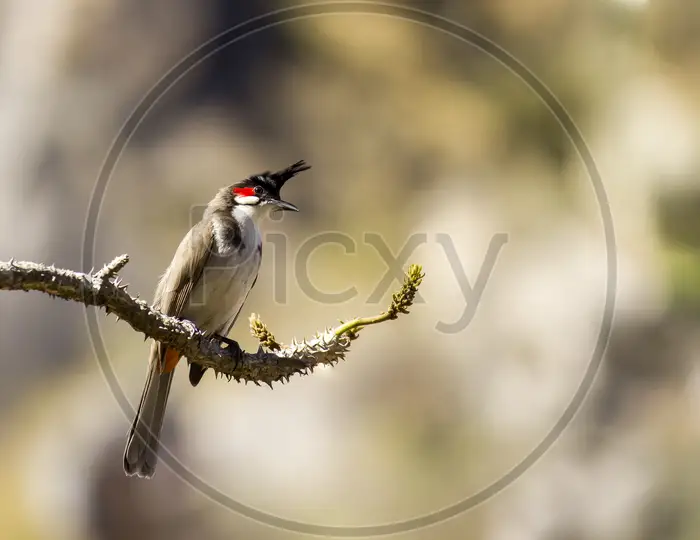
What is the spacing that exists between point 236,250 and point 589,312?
17.7 feet

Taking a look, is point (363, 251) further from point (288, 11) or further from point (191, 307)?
point (191, 307)

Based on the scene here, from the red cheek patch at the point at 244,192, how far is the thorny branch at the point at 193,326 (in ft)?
4.24

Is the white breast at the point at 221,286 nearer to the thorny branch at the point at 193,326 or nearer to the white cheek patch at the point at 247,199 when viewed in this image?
the white cheek patch at the point at 247,199

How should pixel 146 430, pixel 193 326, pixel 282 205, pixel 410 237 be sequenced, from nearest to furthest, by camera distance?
pixel 193 326 → pixel 146 430 → pixel 282 205 → pixel 410 237

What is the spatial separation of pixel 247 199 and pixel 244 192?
6cm

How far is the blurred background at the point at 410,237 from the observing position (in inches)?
300

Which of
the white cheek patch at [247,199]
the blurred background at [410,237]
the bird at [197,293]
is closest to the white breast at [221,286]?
the bird at [197,293]

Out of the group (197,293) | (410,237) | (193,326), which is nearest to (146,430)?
(197,293)

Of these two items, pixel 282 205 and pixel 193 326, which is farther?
pixel 282 205

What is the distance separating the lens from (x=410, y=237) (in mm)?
8602

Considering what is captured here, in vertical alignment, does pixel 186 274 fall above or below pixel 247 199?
below

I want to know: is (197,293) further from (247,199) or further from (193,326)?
(193,326)

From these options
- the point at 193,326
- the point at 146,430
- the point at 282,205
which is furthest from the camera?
the point at 282,205

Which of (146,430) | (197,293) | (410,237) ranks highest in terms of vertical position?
(410,237)
